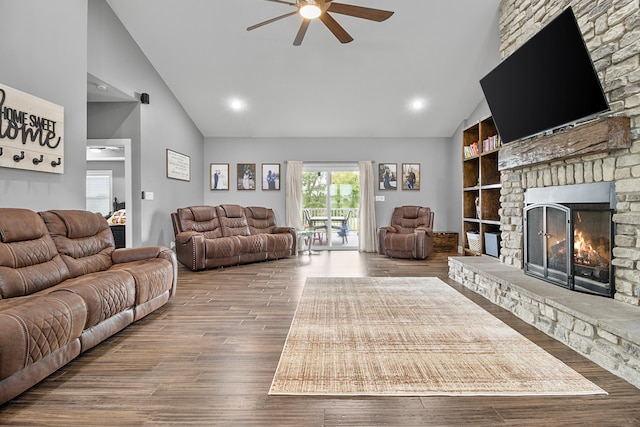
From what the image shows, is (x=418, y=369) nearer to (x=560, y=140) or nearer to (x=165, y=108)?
(x=560, y=140)

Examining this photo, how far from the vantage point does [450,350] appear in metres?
2.30

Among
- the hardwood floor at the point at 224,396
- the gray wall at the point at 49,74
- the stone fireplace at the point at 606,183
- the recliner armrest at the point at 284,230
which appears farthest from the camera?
the recliner armrest at the point at 284,230

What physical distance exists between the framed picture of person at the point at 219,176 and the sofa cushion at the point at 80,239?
13.8 ft

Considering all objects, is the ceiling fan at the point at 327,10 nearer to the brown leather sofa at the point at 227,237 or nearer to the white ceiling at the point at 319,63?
the white ceiling at the point at 319,63

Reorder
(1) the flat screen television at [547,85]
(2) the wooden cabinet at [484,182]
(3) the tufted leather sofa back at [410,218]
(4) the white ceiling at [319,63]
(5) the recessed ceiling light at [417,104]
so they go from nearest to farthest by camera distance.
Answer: (1) the flat screen television at [547,85], (4) the white ceiling at [319,63], (2) the wooden cabinet at [484,182], (5) the recessed ceiling light at [417,104], (3) the tufted leather sofa back at [410,218]

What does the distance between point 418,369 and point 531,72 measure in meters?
2.75

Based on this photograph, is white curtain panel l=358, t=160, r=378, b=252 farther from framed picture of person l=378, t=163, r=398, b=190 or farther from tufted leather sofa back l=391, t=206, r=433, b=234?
tufted leather sofa back l=391, t=206, r=433, b=234

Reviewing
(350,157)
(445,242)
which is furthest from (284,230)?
(445,242)

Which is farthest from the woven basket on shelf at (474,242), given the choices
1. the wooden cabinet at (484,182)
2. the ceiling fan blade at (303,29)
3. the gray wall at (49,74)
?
the gray wall at (49,74)

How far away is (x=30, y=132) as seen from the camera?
3012 mm

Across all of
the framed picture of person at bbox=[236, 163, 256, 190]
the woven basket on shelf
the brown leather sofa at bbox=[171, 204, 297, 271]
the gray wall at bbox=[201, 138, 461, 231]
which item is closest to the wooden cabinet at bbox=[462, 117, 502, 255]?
the woven basket on shelf

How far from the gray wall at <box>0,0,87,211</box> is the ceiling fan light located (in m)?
2.27

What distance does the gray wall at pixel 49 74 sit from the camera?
2895mm

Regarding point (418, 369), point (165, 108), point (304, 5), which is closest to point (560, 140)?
point (418, 369)
